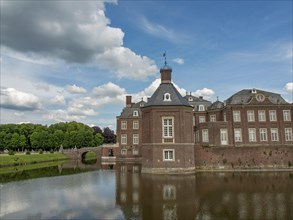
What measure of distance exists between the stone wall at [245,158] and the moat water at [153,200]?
8477 millimetres

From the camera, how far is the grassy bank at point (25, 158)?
42.6 meters

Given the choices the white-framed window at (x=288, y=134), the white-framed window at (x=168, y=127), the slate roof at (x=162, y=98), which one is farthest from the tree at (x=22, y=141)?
the white-framed window at (x=288, y=134)

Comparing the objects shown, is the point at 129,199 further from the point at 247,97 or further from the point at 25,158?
the point at 25,158

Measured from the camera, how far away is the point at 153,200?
17.1 meters

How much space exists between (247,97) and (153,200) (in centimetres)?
2883

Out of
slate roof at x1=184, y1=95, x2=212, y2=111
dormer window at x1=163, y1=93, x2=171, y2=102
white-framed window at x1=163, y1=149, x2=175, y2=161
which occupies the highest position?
slate roof at x1=184, y1=95, x2=212, y2=111

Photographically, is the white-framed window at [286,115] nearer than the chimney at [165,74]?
No

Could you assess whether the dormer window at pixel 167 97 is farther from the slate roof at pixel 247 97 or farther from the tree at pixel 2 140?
the tree at pixel 2 140

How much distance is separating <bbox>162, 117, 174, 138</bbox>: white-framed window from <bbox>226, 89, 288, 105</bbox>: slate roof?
1323 centimetres

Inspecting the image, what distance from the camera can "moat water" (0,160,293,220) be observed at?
45.8ft

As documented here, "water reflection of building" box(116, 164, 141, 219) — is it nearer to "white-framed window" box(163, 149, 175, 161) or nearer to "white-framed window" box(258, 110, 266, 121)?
"white-framed window" box(163, 149, 175, 161)

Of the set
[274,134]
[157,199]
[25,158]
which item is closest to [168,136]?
[157,199]

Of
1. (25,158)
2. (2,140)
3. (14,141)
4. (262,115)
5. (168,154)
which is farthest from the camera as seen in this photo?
(2,140)

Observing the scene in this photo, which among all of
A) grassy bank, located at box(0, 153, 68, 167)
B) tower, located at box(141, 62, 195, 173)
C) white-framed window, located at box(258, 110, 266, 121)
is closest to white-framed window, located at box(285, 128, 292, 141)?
white-framed window, located at box(258, 110, 266, 121)
